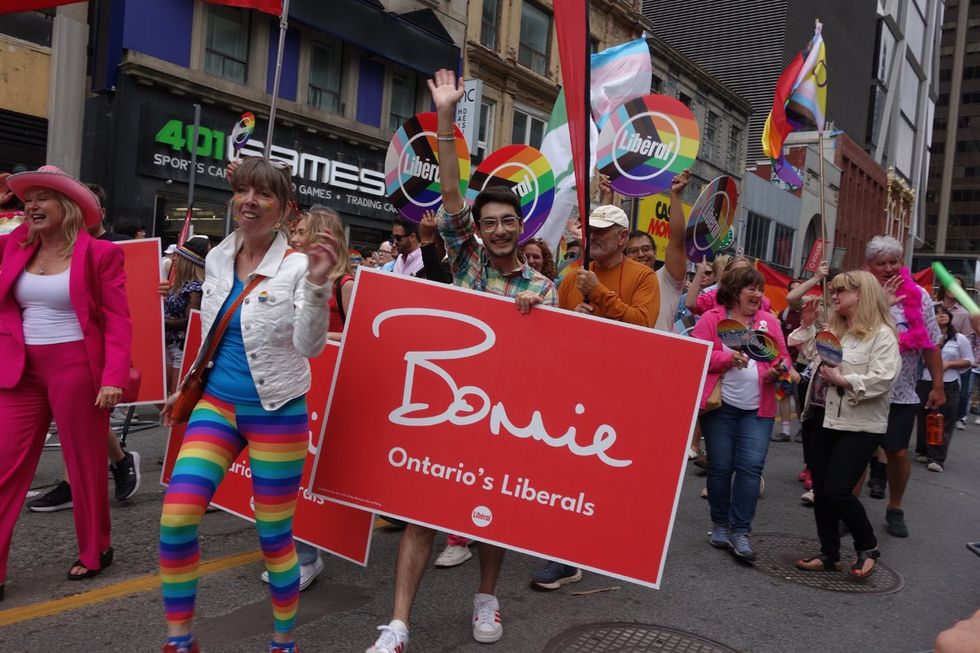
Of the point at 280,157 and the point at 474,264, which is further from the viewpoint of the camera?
the point at 280,157

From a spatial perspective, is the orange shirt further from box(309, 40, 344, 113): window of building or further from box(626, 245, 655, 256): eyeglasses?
box(309, 40, 344, 113): window of building

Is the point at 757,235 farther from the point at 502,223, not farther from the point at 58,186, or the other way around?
the point at 58,186

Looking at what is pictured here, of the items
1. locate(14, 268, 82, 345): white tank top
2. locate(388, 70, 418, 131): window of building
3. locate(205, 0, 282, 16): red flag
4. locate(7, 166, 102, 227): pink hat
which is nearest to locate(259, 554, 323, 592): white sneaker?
locate(14, 268, 82, 345): white tank top

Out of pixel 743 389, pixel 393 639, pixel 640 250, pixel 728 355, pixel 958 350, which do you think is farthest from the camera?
pixel 958 350

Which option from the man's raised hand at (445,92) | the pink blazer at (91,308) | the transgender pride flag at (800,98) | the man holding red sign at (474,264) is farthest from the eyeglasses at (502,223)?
the transgender pride flag at (800,98)

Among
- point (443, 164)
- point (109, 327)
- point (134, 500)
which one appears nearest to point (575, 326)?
point (443, 164)

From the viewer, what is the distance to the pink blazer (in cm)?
359

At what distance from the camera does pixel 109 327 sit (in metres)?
3.75

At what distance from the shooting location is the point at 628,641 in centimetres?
347

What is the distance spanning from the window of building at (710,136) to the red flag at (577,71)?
3336 centimetres

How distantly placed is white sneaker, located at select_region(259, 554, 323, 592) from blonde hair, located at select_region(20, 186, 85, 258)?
190cm

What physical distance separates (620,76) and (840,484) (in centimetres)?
581

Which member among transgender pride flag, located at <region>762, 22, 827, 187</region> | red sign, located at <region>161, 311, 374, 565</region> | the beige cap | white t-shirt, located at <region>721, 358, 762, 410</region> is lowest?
red sign, located at <region>161, 311, 374, 565</region>

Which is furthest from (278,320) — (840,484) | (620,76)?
(620,76)
